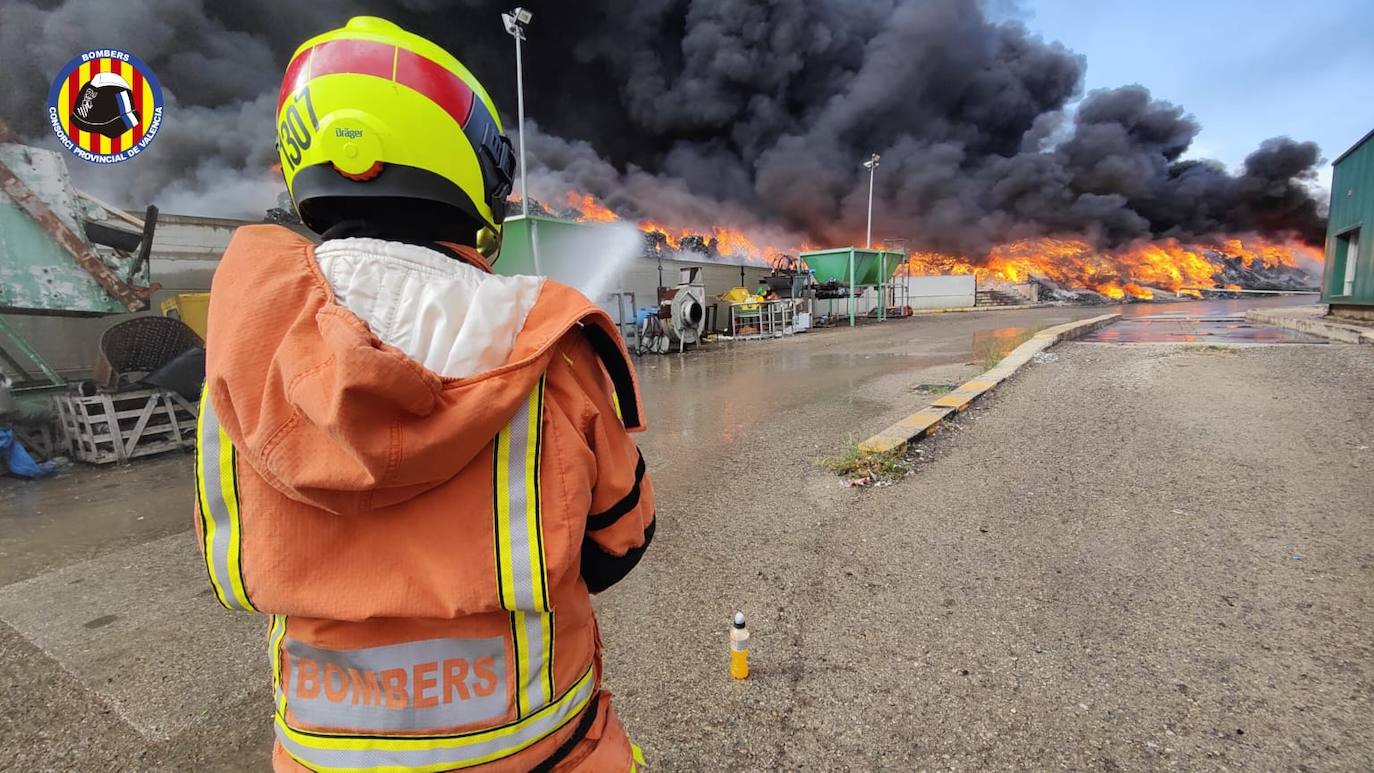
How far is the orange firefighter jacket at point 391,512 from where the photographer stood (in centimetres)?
74

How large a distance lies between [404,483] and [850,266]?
2268 cm

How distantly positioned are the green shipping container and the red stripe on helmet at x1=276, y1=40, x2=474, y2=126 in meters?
16.9

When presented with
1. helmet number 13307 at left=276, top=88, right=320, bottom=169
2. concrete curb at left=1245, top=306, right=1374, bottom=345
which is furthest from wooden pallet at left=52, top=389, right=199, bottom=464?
concrete curb at left=1245, top=306, right=1374, bottom=345

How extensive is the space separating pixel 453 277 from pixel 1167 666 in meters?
2.66

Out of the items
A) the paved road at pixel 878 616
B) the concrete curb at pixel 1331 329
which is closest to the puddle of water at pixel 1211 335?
the concrete curb at pixel 1331 329

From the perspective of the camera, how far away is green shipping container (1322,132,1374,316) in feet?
37.9

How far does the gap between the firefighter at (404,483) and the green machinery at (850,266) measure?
2198cm

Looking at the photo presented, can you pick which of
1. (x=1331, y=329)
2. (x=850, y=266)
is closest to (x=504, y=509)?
(x=1331, y=329)

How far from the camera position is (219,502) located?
2.75 feet

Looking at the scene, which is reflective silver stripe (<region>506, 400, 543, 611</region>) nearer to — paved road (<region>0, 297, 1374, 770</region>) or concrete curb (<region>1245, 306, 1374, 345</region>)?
paved road (<region>0, 297, 1374, 770</region>)

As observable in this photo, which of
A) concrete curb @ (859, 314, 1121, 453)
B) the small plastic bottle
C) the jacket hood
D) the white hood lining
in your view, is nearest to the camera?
the jacket hood

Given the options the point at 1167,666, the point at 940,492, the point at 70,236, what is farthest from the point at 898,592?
the point at 70,236

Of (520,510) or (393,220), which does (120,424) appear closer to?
(393,220)

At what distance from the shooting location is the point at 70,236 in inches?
242
